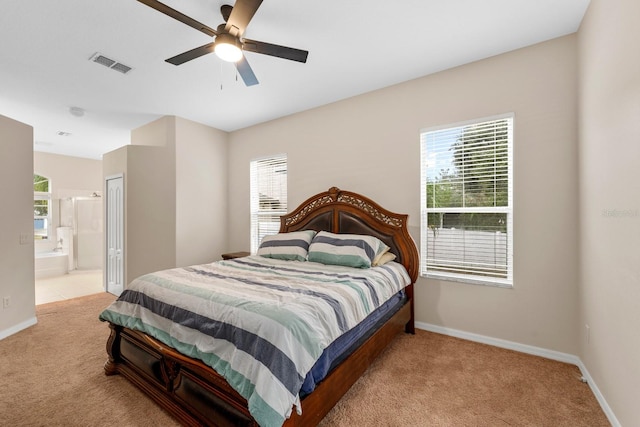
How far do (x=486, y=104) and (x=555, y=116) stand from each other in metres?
0.58

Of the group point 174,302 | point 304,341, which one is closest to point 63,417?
point 174,302

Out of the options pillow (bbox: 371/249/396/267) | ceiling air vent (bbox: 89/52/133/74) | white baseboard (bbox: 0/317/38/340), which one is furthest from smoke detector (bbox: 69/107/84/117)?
pillow (bbox: 371/249/396/267)

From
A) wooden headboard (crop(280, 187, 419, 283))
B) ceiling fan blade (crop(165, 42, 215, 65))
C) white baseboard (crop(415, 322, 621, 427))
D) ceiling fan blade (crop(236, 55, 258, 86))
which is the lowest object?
white baseboard (crop(415, 322, 621, 427))

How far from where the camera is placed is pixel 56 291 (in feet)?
16.0

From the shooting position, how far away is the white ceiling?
214 centimetres

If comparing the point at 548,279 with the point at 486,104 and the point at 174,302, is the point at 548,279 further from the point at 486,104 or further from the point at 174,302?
the point at 174,302

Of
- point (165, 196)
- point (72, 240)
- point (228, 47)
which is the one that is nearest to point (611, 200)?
point (228, 47)

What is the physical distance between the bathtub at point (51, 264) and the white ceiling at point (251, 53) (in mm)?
3417

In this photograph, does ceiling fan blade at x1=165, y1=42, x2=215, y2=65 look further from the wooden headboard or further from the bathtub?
the bathtub

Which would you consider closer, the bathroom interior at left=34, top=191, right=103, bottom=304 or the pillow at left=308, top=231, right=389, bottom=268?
→ the pillow at left=308, top=231, right=389, bottom=268

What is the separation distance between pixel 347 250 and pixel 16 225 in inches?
153

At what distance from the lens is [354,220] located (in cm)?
348

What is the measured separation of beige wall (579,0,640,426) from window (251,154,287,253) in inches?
137

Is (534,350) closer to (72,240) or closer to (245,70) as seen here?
(245,70)
